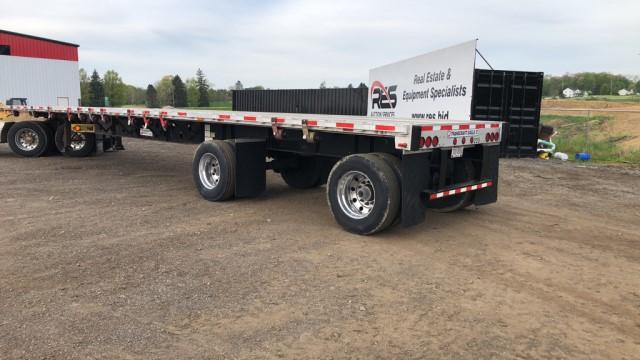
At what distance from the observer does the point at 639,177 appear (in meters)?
11.5

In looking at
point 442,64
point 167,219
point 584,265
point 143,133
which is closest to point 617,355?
point 584,265

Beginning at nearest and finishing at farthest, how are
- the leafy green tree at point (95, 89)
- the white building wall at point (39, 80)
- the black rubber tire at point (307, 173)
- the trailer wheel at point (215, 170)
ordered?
the trailer wheel at point (215, 170), the black rubber tire at point (307, 173), the white building wall at point (39, 80), the leafy green tree at point (95, 89)

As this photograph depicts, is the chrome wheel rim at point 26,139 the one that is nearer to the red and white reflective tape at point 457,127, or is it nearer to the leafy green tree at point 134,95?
the red and white reflective tape at point 457,127

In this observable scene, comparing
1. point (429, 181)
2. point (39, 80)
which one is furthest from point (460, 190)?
point (39, 80)

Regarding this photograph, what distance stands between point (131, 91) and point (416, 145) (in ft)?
363

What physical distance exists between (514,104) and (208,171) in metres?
10.2

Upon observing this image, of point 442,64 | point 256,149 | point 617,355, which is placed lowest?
point 617,355

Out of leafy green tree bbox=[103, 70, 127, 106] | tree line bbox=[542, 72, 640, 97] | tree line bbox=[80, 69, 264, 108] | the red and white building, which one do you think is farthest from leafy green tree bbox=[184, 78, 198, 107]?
tree line bbox=[542, 72, 640, 97]

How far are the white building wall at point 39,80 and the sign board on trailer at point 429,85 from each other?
23509mm

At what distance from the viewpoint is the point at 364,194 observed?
6.24 metres

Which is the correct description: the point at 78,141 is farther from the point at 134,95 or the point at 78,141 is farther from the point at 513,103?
the point at 134,95

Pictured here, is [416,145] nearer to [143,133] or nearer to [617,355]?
[617,355]

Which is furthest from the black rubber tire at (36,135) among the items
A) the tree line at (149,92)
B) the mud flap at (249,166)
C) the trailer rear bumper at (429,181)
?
the tree line at (149,92)

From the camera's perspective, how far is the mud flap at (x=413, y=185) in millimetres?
5730
